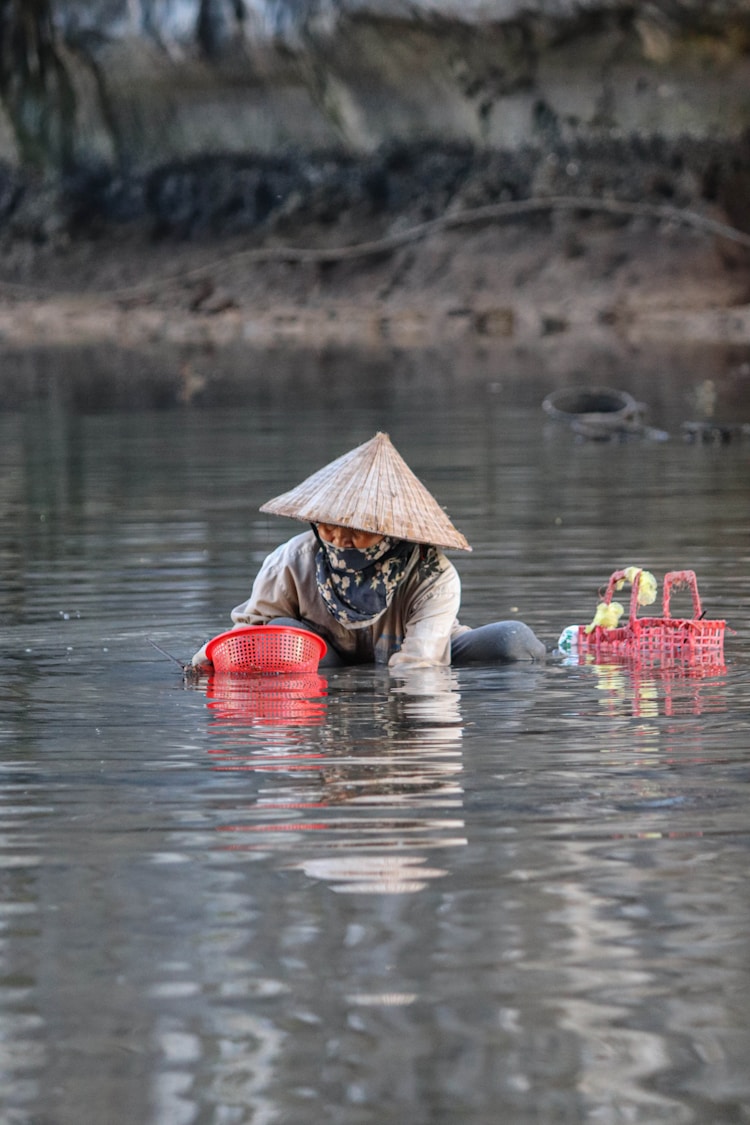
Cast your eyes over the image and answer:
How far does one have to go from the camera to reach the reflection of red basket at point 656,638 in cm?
696

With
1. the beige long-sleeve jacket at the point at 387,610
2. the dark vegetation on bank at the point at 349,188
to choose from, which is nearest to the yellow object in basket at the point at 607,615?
the beige long-sleeve jacket at the point at 387,610

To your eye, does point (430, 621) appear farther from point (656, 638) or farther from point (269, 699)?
point (656, 638)

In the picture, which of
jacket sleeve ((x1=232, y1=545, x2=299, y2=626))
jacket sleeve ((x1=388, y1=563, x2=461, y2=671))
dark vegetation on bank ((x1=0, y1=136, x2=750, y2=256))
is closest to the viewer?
jacket sleeve ((x1=388, y1=563, x2=461, y2=671))

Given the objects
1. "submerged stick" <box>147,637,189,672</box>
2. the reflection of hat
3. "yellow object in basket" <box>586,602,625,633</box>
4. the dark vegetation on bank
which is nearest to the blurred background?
the dark vegetation on bank

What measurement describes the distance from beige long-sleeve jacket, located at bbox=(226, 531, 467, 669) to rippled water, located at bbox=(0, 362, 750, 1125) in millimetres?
122

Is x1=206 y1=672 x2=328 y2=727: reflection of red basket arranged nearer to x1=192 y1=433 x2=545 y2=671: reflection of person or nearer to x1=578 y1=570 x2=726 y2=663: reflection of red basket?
x1=192 y1=433 x2=545 y2=671: reflection of person

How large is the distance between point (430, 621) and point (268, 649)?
20.8 inches

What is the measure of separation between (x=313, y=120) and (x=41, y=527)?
26861mm

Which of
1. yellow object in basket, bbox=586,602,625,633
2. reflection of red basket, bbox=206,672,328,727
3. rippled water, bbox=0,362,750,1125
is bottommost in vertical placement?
rippled water, bbox=0,362,750,1125

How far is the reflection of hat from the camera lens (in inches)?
246

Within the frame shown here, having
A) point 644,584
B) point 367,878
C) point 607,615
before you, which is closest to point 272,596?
point 607,615

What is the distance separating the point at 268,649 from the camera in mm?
6539

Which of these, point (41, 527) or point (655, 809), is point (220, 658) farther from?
point (41, 527)

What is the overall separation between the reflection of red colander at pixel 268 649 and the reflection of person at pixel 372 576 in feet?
0.36
